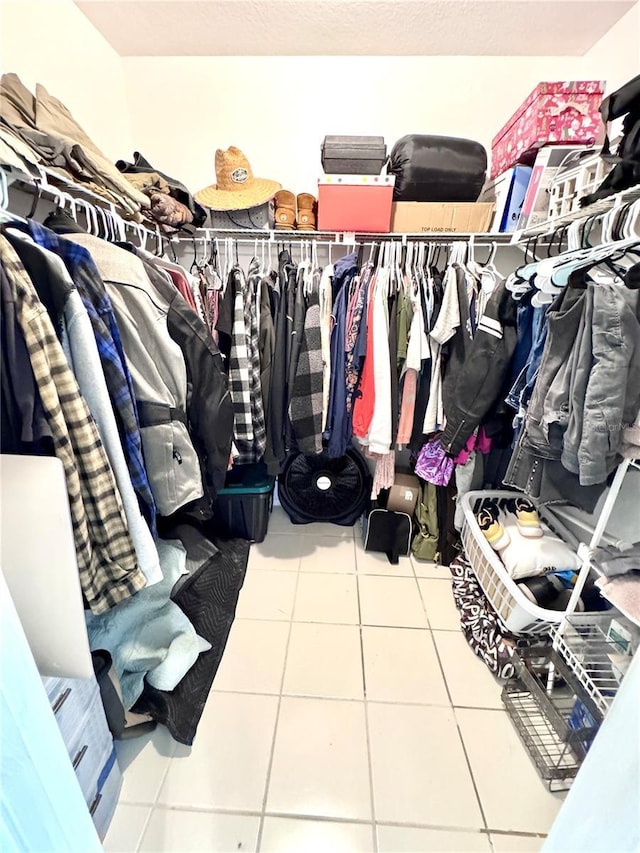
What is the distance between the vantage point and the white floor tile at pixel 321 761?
37.6 inches

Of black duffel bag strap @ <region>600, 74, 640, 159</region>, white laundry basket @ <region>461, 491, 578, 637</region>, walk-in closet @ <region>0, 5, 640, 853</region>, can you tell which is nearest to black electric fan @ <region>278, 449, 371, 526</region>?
walk-in closet @ <region>0, 5, 640, 853</region>

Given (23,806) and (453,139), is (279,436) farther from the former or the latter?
(453,139)

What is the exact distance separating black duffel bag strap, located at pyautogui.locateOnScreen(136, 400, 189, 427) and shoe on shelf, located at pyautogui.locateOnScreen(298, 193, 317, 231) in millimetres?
1225

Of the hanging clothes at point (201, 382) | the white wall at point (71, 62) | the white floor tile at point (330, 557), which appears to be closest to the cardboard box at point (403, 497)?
the white floor tile at point (330, 557)

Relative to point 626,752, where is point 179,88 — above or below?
above

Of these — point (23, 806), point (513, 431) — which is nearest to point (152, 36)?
point (513, 431)

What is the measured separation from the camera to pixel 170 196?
1.51 metres

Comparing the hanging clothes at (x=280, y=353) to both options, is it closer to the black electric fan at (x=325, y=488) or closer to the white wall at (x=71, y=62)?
the black electric fan at (x=325, y=488)

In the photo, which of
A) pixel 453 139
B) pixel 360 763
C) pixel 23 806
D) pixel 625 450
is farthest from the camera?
pixel 453 139

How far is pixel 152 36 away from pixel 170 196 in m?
0.80

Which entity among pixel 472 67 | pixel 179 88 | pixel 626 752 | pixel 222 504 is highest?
pixel 472 67

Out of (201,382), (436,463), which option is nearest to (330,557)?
(436,463)

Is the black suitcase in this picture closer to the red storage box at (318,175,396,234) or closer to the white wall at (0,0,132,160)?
the red storage box at (318,175,396,234)

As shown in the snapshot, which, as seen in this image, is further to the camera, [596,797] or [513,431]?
[513,431]
